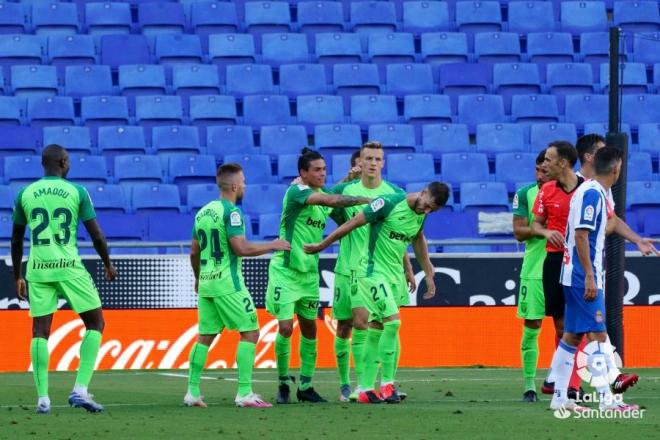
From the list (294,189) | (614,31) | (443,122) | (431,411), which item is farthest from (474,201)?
(431,411)

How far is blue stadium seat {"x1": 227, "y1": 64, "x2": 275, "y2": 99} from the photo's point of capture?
2178 centimetres

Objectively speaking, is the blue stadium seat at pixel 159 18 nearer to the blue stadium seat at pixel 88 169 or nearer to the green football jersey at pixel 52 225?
the blue stadium seat at pixel 88 169

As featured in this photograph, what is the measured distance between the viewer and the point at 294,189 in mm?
11555

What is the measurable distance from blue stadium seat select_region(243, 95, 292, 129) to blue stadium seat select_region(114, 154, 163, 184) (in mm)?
1963

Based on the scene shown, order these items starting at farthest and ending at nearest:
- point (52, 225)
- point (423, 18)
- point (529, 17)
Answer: point (529, 17) < point (423, 18) < point (52, 225)

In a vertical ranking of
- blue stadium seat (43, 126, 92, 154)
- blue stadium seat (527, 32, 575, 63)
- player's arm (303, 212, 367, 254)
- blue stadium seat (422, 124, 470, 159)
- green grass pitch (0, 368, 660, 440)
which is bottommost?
green grass pitch (0, 368, 660, 440)

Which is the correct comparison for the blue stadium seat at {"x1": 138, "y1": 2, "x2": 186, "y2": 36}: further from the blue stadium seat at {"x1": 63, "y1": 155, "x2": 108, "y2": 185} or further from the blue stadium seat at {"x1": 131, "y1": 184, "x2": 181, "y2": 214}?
the blue stadium seat at {"x1": 131, "y1": 184, "x2": 181, "y2": 214}

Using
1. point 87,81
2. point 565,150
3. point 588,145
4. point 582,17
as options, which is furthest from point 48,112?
point 565,150

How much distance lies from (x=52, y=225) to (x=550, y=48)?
14212 mm

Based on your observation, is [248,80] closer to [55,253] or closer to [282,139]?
[282,139]

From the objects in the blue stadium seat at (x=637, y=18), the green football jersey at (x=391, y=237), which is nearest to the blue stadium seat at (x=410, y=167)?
the blue stadium seat at (x=637, y=18)

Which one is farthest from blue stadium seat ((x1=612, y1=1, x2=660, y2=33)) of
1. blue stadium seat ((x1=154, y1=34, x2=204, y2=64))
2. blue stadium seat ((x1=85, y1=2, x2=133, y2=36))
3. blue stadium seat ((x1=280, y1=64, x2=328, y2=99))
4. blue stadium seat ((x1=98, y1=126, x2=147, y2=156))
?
blue stadium seat ((x1=98, y1=126, x2=147, y2=156))

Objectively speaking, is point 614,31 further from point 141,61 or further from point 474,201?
point 141,61

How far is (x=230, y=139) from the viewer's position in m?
20.5
